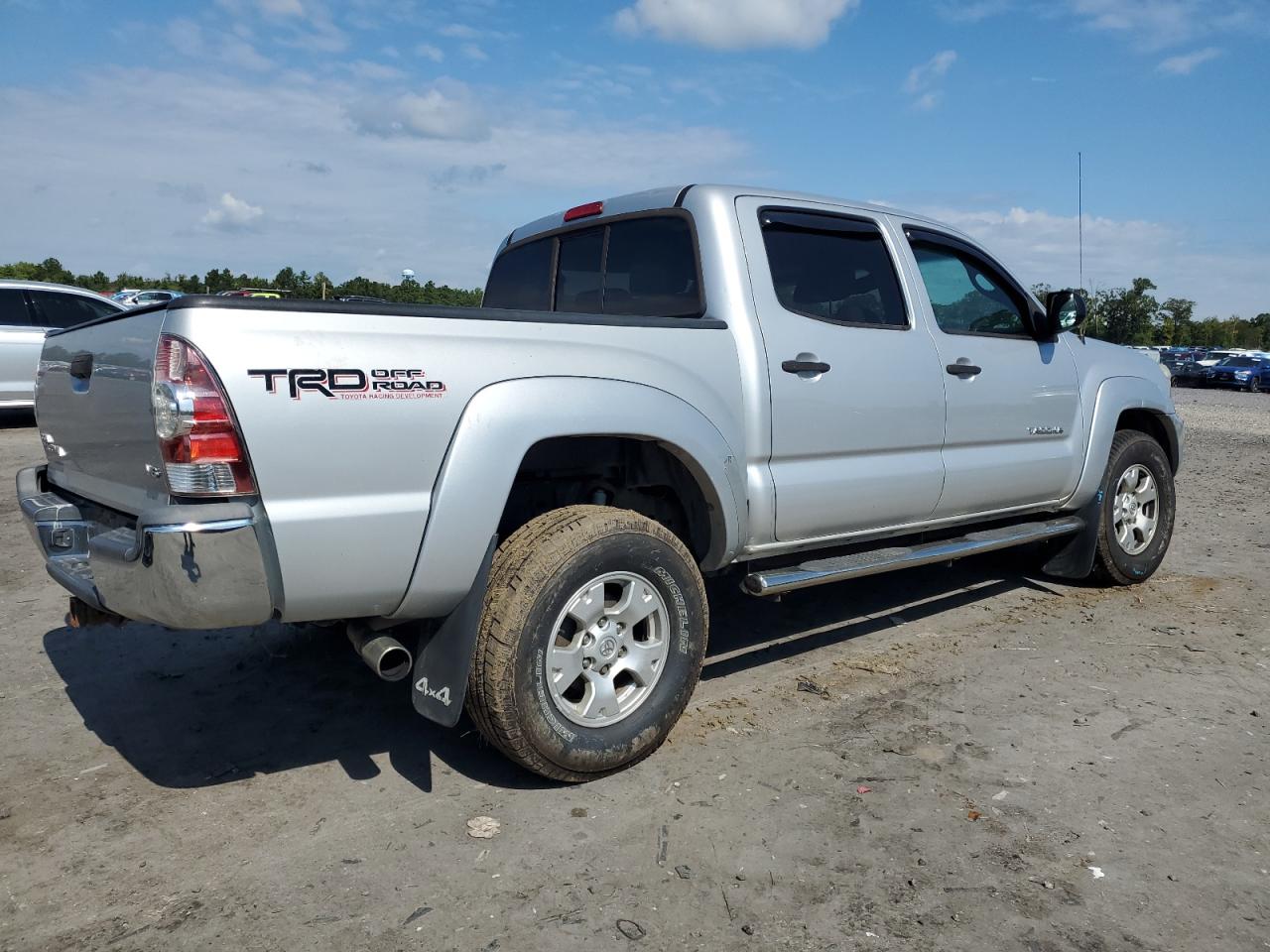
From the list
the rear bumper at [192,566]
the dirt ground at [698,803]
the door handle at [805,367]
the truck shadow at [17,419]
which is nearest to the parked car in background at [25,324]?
the truck shadow at [17,419]

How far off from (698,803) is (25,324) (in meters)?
11.7

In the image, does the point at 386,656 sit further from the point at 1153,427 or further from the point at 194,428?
the point at 1153,427

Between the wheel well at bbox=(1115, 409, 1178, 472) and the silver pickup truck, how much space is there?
1.04 meters

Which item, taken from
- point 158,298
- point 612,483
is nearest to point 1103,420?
point 612,483

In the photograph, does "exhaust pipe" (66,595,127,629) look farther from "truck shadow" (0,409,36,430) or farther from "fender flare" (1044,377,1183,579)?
"truck shadow" (0,409,36,430)

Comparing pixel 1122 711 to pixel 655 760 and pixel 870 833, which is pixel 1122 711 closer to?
pixel 870 833

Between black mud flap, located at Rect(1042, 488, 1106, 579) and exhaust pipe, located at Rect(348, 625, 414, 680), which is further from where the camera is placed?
black mud flap, located at Rect(1042, 488, 1106, 579)

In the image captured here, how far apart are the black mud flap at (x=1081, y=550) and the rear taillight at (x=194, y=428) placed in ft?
15.2

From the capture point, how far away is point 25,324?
11727 millimetres

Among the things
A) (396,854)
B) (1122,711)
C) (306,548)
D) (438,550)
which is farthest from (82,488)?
(1122,711)

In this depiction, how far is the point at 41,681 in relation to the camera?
13.7 ft

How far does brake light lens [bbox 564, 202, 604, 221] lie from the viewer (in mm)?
4438

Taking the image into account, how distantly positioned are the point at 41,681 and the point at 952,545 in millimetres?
4061

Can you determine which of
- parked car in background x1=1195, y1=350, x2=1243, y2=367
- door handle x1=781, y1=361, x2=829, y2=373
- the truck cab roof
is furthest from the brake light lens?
parked car in background x1=1195, y1=350, x2=1243, y2=367
